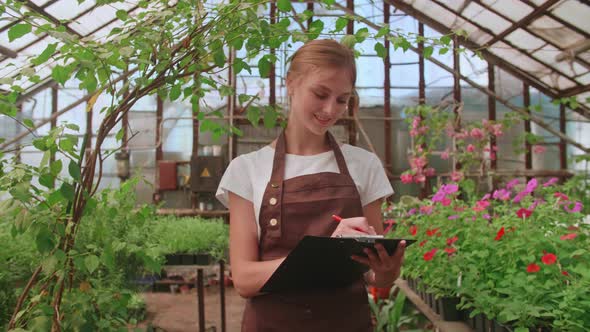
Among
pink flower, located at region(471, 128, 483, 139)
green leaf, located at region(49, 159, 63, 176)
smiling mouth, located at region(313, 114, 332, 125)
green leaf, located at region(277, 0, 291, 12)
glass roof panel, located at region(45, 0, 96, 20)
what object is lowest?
green leaf, located at region(49, 159, 63, 176)

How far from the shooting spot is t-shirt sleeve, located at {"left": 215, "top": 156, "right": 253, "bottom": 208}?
102 centimetres

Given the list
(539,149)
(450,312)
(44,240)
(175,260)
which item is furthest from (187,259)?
(539,149)

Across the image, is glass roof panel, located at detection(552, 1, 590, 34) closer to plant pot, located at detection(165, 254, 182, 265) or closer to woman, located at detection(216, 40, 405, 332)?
plant pot, located at detection(165, 254, 182, 265)

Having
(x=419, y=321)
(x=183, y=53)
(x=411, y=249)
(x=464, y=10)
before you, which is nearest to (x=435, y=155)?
(x=464, y=10)

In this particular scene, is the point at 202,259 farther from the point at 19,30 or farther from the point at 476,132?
the point at 476,132

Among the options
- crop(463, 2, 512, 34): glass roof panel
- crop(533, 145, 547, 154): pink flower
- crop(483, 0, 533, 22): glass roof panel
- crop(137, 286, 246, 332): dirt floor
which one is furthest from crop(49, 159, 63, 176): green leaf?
crop(533, 145, 547, 154): pink flower

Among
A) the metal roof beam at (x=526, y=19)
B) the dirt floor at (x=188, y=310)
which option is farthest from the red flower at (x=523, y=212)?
the metal roof beam at (x=526, y=19)

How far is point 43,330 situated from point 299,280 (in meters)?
0.59

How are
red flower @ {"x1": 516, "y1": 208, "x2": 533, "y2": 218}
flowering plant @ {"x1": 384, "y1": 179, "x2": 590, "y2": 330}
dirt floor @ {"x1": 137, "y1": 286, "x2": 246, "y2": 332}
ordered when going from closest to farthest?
flowering plant @ {"x1": 384, "y1": 179, "x2": 590, "y2": 330}
red flower @ {"x1": 516, "y1": 208, "x2": 533, "y2": 218}
dirt floor @ {"x1": 137, "y1": 286, "x2": 246, "y2": 332}

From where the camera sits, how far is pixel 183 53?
1306 mm

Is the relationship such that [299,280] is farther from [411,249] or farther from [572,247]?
[411,249]

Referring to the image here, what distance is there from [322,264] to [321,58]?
405mm

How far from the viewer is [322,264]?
0.90 meters

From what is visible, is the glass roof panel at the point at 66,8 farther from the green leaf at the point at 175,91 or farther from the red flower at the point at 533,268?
the red flower at the point at 533,268
